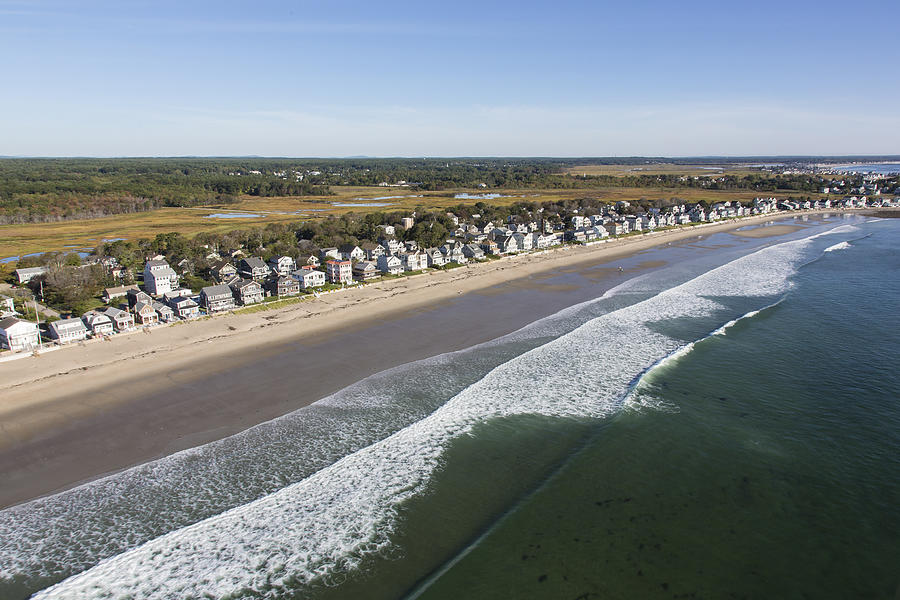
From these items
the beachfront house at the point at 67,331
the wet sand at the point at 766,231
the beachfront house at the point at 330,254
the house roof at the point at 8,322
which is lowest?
the beachfront house at the point at 67,331

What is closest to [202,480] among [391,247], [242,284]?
[242,284]

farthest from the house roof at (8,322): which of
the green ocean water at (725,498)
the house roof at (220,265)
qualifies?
the green ocean water at (725,498)

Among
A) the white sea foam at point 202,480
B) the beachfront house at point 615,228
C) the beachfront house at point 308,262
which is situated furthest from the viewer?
the beachfront house at point 615,228

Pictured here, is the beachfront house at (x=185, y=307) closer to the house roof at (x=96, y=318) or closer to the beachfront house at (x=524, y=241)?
the house roof at (x=96, y=318)

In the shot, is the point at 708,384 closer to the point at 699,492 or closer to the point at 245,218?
the point at 699,492

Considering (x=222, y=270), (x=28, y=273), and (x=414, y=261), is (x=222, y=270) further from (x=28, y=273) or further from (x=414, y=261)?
(x=414, y=261)

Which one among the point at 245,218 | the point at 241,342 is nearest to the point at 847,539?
the point at 241,342

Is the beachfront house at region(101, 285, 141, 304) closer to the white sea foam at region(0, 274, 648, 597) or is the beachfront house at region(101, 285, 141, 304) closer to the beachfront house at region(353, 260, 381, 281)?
the beachfront house at region(353, 260, 381, 281)
